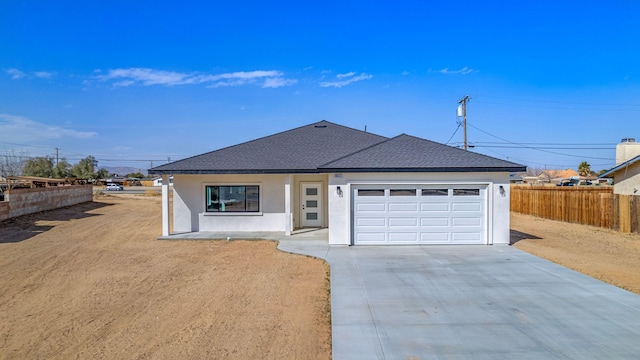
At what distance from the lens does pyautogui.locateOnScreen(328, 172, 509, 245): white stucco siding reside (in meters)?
12.7

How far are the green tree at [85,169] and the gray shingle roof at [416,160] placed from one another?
233 ft

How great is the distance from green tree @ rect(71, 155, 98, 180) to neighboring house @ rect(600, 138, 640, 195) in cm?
7632

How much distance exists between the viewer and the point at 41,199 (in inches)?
904

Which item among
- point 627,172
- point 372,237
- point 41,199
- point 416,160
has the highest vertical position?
point 416,160

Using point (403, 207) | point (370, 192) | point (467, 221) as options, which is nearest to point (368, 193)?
point (370, 192)

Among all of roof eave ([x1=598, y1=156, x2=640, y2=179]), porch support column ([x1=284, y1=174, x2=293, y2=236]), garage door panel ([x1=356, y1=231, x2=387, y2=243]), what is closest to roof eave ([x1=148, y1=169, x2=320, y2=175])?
porch support column ([x1=284, y1=174, x2=293, y2=236])

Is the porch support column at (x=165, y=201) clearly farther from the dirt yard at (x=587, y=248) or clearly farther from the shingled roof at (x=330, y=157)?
the dirt yard at (x=587, y=248)

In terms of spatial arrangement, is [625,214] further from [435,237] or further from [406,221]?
[406,221]

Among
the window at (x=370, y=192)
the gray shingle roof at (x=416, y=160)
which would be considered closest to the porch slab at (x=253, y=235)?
the window at (x=370, y=192)

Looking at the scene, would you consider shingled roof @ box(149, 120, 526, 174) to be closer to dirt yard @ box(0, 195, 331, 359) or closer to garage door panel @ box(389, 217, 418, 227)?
garage door panel @ box(389, 217, 418, 227)

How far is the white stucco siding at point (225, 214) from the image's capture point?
1590 cm

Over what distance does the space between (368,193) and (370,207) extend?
0.48 m

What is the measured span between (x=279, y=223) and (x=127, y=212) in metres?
14.8

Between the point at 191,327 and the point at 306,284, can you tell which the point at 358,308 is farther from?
the point at 191,327
